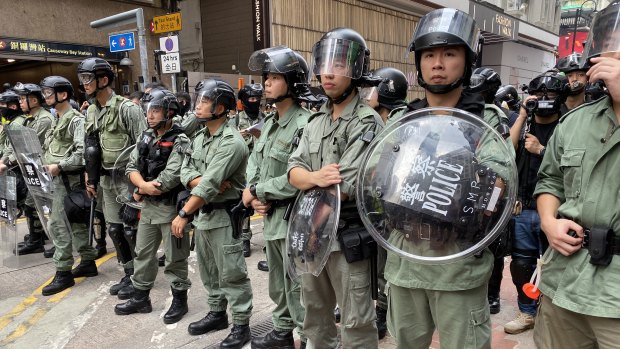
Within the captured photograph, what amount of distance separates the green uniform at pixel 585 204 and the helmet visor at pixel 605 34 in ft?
0.70

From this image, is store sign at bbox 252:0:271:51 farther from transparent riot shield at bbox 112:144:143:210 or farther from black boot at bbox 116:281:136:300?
black boot at bbox 116:281:136:300

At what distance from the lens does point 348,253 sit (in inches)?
89.7

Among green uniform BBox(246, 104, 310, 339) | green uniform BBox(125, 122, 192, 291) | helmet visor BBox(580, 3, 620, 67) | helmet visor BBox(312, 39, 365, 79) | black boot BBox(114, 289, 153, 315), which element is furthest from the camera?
black boot BBox(114, 289, 153, 315)

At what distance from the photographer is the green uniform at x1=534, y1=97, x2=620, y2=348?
156 cm

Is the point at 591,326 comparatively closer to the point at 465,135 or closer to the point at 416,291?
the point at 416,291

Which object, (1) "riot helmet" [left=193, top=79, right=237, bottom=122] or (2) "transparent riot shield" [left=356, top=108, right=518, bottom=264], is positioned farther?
(1) "riot helmet" [left=193, top=79, right=237, bottom=122]

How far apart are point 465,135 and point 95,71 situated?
3945 mm

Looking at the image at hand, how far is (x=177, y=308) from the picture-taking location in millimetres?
3791

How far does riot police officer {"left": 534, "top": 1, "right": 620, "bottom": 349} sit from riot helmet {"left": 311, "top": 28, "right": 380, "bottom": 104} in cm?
109

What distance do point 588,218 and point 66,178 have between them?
4.80 meters

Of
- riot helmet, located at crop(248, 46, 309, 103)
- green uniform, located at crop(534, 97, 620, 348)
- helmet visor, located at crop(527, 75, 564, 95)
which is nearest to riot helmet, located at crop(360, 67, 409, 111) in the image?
riot helmet, located at crop(248, 46, 309, 103)

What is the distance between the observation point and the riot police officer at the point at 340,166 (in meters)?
2.32

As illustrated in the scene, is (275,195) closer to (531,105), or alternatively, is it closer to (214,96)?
(214,96)

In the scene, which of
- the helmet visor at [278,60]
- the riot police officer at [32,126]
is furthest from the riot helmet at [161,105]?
the riot police officer at [32,126]
